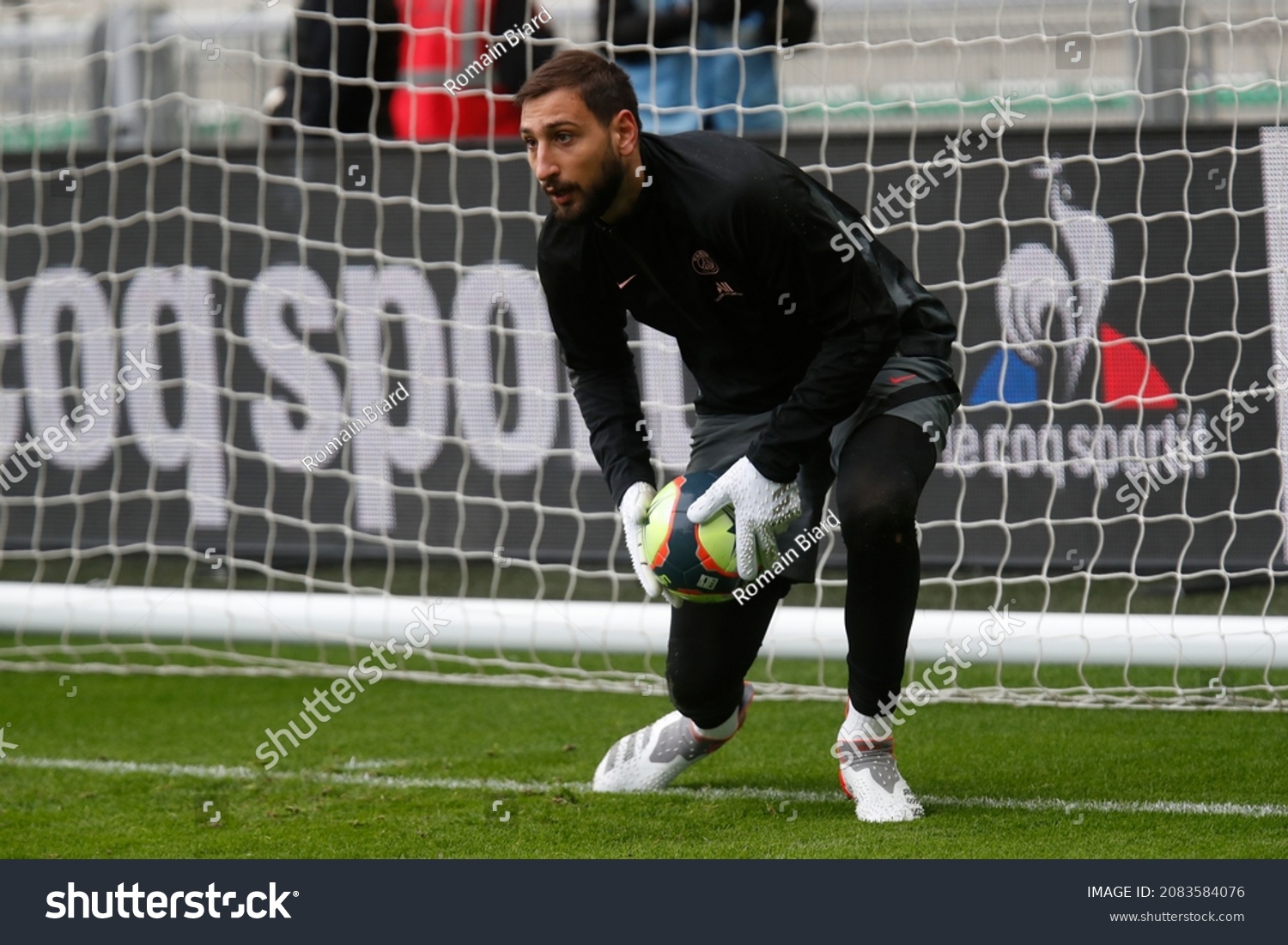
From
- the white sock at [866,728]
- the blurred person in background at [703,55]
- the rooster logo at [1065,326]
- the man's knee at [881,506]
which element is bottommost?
the white sock at [866,728]

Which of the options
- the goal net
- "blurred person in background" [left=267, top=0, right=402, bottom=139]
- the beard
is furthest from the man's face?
"blurred person in background" [left=267, top=0, right=402, bottom=139]

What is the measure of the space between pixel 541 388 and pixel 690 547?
6.67 feet

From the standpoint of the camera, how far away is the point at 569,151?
2.69 m

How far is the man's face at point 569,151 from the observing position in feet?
8.77

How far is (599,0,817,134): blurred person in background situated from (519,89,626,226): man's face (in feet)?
7.09

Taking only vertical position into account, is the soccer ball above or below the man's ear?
below

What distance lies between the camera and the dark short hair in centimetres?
269

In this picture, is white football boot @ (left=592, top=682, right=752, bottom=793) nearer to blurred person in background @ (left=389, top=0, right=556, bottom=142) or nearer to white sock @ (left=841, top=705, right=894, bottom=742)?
white sock @ (left=841, top=705, right=894, bottom=742)

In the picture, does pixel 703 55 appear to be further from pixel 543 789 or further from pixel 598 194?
pixel 543 789

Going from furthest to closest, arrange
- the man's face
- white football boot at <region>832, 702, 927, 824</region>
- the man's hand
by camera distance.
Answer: white football boot at <region>832, 702, 927, 824</region> < the man's hand < the man's face

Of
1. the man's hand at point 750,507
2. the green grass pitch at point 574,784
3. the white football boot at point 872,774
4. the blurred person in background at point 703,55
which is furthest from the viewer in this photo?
the blurred person in background at point 703,55

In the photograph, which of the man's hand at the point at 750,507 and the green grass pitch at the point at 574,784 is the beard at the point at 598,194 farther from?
the green grass pitch at the point at 574,784

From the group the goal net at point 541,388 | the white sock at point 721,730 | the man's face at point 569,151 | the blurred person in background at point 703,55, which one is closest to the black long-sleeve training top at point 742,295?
the man's face at point 569,151

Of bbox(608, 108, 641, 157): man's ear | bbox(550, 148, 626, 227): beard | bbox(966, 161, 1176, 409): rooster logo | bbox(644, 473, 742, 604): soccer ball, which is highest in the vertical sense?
bbox(608, 108, 641, 157): man's ear
